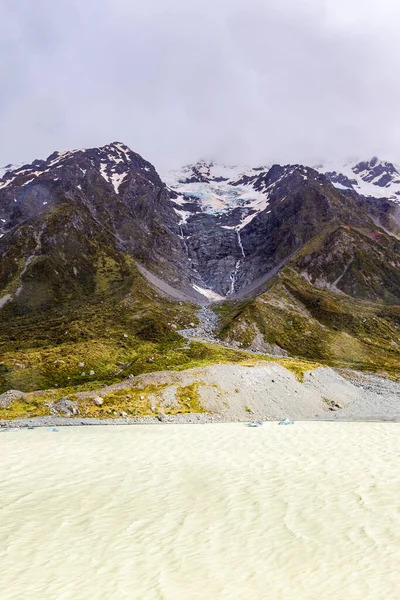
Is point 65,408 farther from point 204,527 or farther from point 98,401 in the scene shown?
point 204,527

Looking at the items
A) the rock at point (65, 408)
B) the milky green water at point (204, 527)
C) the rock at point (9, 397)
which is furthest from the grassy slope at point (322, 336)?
the milky green water at point (204, 527)

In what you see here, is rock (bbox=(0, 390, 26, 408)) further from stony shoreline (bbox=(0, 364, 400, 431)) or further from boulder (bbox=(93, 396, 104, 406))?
boulder (bbox=(93, 396, 104, 406))

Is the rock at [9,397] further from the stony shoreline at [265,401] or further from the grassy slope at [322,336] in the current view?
the grassy slope at [322,336]

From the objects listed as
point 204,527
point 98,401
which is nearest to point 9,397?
point 98,401

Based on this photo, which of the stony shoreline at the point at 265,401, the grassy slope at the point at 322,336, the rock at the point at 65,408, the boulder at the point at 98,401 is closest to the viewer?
the stony shoreline at the point at 265,401

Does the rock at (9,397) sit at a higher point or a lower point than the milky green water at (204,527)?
lower

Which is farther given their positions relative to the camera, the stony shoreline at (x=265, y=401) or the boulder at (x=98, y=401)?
the boulder at (x=98, y=401)
